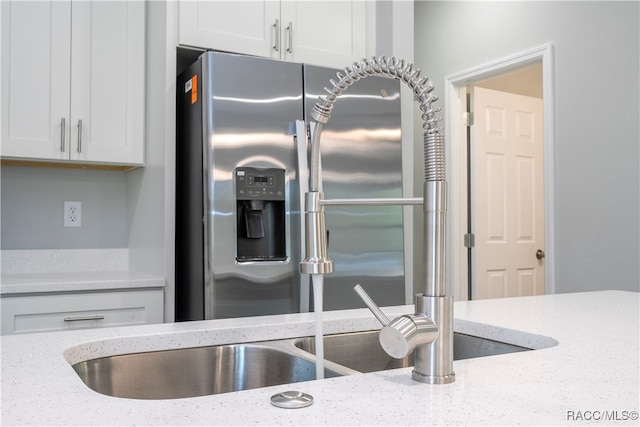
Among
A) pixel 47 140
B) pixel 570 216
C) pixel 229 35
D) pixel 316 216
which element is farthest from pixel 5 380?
pixel 570 216

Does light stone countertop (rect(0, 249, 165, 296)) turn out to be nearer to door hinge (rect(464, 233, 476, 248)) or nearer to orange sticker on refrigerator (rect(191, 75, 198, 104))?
orange sticker on refrigerator (rect(191, 75, 198, 104))

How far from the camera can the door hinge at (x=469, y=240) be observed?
3768mm

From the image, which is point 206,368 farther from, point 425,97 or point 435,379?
point 425,97

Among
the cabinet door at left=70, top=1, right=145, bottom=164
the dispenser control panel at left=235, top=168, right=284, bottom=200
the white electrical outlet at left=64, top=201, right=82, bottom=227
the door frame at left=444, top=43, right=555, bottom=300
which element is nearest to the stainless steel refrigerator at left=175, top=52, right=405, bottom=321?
the dispenser control panel at left=235, top=168, right=284, bottom=200

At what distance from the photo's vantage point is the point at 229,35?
255 cm

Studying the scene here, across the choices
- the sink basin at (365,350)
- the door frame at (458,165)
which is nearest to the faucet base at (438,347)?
the sink basin at (365,350)

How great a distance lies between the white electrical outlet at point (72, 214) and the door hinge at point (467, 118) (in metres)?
2.44

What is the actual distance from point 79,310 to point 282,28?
4.97ft

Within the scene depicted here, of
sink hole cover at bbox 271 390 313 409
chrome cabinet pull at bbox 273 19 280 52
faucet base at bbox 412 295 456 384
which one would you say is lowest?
sink hole cover at bbox 271 390 313 409

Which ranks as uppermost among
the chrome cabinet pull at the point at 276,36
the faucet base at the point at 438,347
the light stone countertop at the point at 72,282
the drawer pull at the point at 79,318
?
the chrome cabinet pull at the point at 276,36

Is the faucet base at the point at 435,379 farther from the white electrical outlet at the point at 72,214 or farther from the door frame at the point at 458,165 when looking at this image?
the door frame at the point at 458,165

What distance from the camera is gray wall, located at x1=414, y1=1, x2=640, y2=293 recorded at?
9.05ft

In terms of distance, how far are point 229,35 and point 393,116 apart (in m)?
0.81

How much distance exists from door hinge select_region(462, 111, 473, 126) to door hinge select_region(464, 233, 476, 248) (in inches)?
29.0
